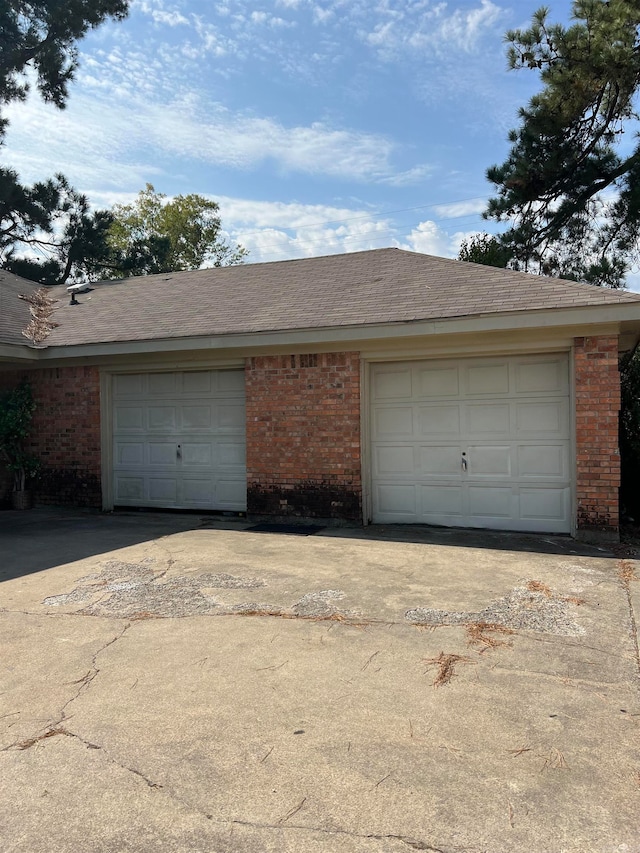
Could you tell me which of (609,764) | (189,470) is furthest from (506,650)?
(189,470)

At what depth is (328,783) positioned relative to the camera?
8.46 feet

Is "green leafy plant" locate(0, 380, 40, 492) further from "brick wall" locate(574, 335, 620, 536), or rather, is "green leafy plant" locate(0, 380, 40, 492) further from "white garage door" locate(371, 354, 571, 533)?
"brick wall" locate(574, 335, 620, 536)

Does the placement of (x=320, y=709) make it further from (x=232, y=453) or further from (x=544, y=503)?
(x=232, y=453)

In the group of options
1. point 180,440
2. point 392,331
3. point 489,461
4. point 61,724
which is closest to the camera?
point 61,724

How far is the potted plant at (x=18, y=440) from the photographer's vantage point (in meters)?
10.0

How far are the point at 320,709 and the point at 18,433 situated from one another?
8.62 metres

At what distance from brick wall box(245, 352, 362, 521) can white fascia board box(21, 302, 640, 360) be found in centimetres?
40

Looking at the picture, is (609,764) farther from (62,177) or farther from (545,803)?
(62,177)

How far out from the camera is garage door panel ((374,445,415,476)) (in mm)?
8453

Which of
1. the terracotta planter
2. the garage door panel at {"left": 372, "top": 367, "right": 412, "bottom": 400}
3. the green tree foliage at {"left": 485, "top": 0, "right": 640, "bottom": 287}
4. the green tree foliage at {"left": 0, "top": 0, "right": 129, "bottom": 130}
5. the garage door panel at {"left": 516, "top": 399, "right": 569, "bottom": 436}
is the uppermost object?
the green tree foliage at {"left": 0, "top": 0, "right": 129, "bottom": 130}

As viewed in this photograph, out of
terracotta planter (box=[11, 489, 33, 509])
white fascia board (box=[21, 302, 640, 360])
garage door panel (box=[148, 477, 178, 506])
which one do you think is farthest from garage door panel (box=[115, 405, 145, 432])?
terracotta planter (box=[11, 489, 33, 509])

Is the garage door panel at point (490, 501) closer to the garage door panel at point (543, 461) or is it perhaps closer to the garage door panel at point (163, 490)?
the garage door panel at point (543, 461)

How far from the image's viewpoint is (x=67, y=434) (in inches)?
403

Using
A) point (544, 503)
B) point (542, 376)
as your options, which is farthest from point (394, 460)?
point (542, 376)
